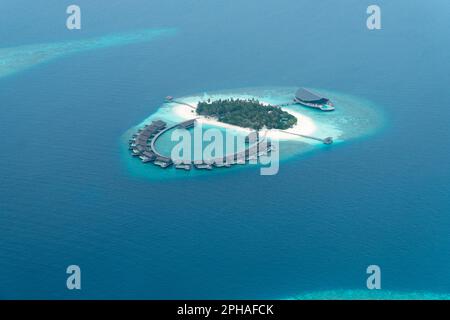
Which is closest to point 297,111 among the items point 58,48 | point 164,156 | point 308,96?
point 308,96

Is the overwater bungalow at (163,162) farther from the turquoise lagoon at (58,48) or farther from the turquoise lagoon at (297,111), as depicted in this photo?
the turquoise lagoon at (58,48)

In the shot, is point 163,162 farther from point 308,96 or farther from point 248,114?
point 308,96

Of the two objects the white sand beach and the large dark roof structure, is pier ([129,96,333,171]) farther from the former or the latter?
the large dark roof structure

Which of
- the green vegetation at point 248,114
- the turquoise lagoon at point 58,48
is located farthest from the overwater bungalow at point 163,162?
the turquoise lagoon at point 58,48

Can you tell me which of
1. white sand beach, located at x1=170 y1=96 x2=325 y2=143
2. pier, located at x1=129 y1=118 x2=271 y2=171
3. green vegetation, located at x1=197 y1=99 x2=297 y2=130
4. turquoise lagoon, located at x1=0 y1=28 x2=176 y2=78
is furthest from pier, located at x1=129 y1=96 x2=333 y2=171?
turquoise lagoon, located at x1=0 y1=28 x2=176 y2=78

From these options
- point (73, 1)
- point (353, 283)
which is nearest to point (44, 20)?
point (73, 1)

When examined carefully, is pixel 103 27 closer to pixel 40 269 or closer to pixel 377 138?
pixel 377 138

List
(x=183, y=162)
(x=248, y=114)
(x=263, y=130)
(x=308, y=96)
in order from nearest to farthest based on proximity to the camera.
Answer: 1. (x=183, y=162)
2. (x=263, y=130)
3. (x=248, y=114)
4. (x=308, y=96)

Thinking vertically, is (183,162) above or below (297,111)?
below

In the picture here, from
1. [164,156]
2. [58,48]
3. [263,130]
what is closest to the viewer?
[164,156]
